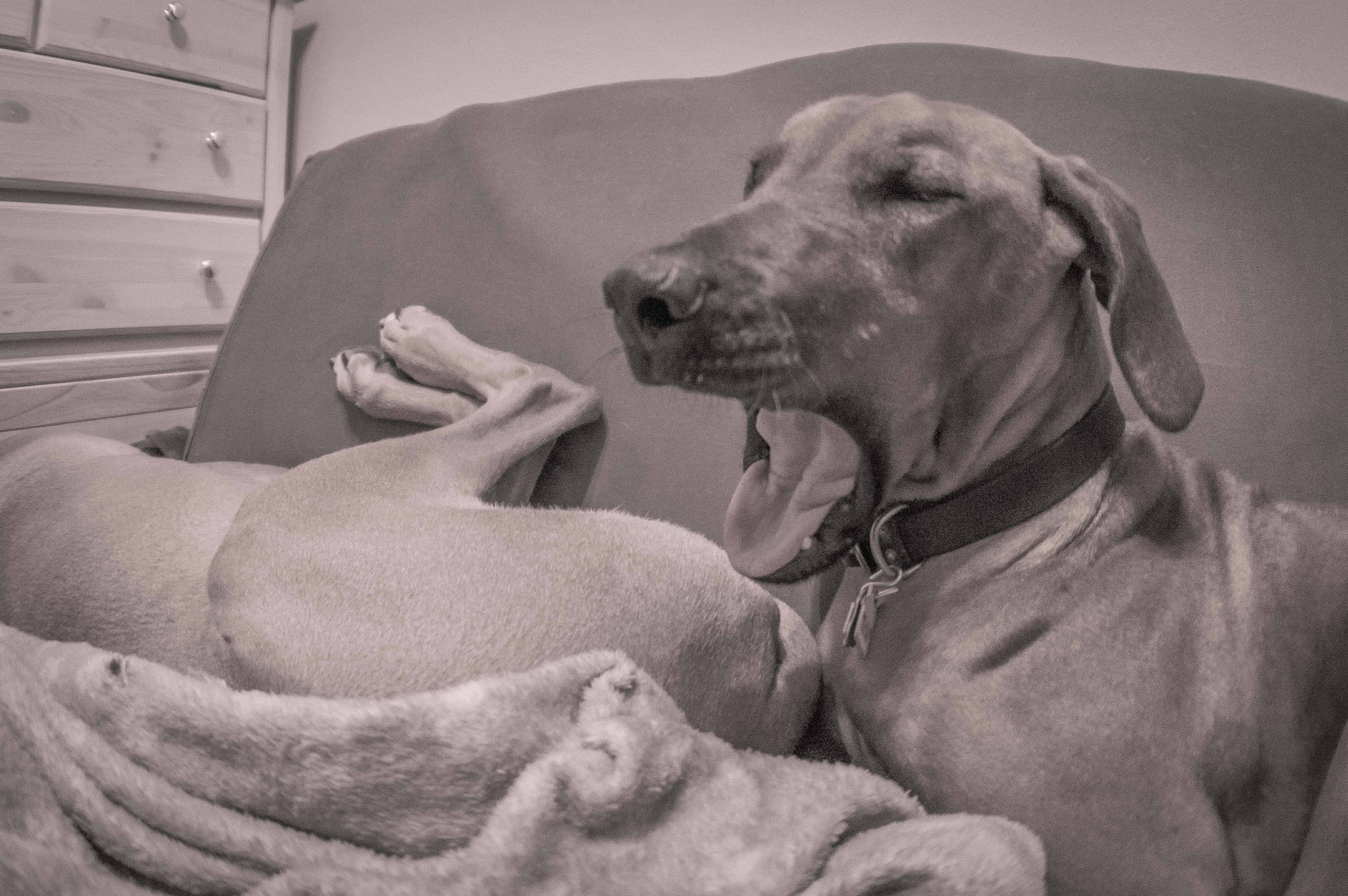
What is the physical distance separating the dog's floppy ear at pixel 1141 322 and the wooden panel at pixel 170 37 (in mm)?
2964

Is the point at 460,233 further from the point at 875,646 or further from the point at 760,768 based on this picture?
the point at 760,768

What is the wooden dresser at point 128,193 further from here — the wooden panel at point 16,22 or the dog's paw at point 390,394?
the dog's paw at point 390,394

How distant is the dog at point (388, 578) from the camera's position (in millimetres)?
988

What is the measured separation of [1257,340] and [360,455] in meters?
1.63

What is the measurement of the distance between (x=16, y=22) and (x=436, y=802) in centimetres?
288

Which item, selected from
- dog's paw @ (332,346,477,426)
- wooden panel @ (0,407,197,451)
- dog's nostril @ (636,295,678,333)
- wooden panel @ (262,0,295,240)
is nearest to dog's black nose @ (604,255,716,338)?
dog's nostril @ (636,295,678,333)

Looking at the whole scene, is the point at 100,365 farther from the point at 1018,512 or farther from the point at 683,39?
the point at 1018,512

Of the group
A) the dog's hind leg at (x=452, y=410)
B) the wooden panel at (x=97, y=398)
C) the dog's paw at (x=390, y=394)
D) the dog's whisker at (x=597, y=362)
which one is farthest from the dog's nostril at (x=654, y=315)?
the wooden panel at (x=97, y=398)

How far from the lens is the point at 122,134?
108 inches

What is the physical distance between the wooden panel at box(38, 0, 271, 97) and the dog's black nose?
2622 mm

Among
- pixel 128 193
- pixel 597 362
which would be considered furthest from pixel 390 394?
pixel 128 193

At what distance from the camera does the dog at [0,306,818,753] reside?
0.99m

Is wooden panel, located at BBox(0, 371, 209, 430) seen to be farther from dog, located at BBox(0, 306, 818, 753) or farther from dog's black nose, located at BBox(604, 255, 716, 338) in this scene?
dog's black nose, located at BBox(604, 255, 716, 338)

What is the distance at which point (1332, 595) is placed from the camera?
1156mm
